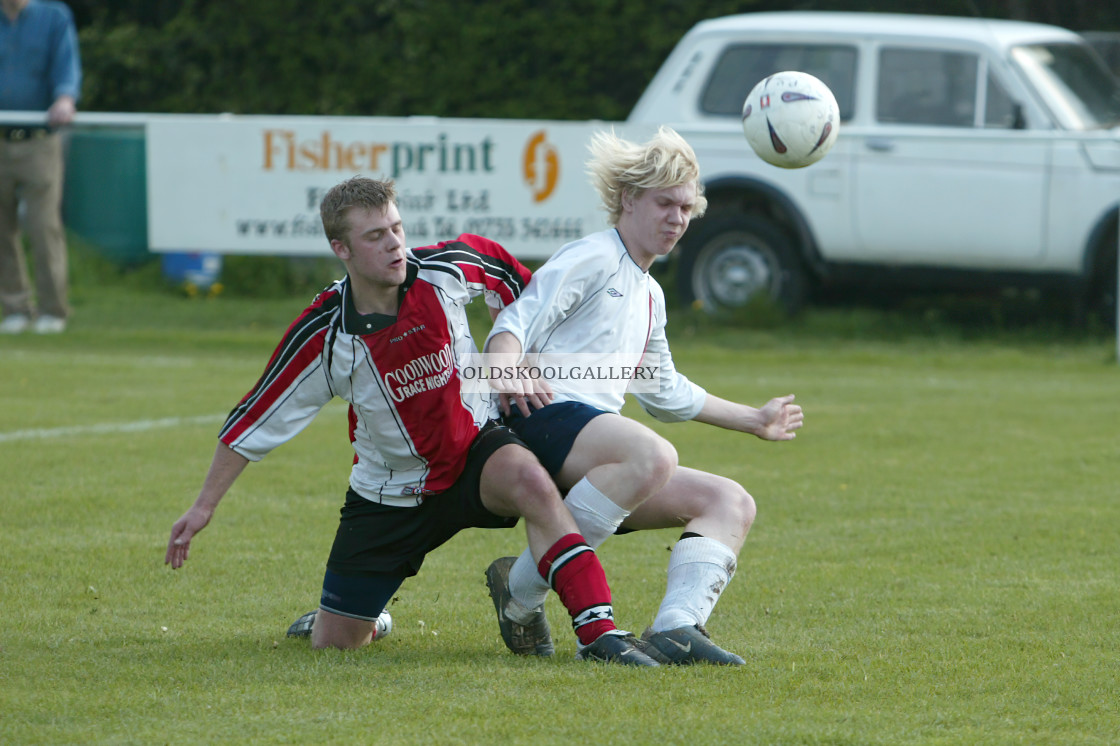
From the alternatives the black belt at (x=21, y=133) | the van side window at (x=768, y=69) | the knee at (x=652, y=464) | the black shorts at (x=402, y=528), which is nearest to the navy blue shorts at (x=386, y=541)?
the black shorts at (x=402, y=528)

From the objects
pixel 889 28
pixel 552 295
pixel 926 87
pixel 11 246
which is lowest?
pixel 11 246

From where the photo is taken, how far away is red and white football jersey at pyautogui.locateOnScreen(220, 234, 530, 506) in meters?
4.05

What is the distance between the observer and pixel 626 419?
4.09 m

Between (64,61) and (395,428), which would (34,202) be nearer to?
(64,61)

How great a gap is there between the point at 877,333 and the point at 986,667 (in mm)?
7905

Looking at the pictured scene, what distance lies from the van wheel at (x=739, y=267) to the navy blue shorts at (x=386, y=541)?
7.14m

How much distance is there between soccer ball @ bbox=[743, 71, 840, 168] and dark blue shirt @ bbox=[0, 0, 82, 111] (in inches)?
262

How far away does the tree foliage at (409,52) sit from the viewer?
14.7 metres

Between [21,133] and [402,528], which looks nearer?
[402,528]

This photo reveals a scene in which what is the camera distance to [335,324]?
159 inches

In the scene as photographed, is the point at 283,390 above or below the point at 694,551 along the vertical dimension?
above

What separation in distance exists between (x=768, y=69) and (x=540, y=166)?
1.96 m

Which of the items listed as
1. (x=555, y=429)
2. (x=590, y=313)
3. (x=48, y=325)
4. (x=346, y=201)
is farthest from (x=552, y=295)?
(x=48, y=325)

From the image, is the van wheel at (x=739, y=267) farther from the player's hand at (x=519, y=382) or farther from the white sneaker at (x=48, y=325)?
the player's hand at (x=519, y=382)
